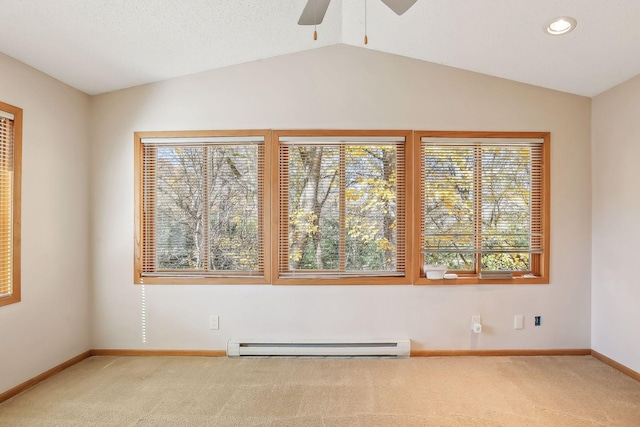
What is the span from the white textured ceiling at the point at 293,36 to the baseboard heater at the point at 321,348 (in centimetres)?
260

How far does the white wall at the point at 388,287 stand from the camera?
324 centimetres

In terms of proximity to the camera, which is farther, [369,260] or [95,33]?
[369,260]

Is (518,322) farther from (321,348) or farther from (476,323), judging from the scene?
(321,348)

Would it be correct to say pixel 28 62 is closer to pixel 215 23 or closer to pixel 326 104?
pixel 215 23

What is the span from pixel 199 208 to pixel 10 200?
1371mm

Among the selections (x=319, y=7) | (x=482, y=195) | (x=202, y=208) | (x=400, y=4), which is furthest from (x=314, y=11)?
(x=482, y=195)

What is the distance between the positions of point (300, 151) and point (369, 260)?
4.04 feet

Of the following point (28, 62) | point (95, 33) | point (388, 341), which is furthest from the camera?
point (388, 341)

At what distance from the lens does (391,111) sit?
324 centimetres

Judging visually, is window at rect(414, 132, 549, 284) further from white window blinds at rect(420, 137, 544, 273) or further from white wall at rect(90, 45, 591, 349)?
white wall at rect(90, 45, 591, 349)

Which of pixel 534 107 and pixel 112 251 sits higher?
pixel 534 107

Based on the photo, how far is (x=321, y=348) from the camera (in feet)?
10.4

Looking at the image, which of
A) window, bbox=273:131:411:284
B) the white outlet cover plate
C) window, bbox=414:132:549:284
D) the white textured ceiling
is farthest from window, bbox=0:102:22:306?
the white outlet cover plate

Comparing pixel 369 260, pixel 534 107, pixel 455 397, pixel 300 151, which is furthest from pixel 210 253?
pixel 534 107
